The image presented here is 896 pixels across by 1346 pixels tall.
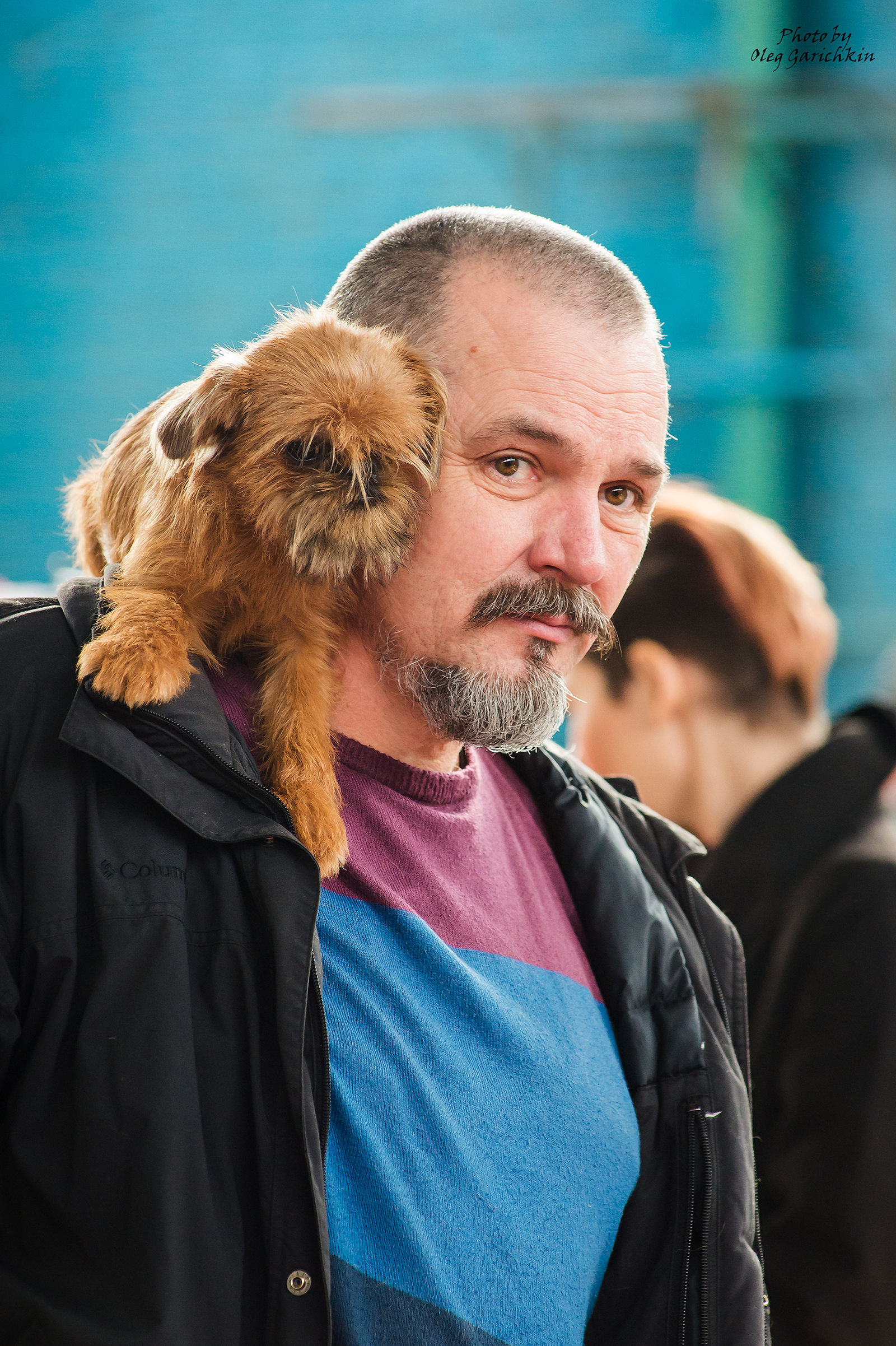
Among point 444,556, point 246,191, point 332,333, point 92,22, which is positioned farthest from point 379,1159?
point 92,22

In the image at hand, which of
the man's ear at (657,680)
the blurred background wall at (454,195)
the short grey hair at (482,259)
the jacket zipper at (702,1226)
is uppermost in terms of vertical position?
the blurred background wall at (454,195)

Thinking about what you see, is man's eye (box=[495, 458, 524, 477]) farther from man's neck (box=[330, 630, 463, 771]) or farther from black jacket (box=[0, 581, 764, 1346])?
black jacket (box=[0, 581, 764, 1346])

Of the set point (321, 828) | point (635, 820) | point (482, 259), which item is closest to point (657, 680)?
point (635, 820)

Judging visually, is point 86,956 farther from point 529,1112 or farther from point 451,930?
point 529,1112

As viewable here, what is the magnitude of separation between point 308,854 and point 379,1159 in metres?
0.37

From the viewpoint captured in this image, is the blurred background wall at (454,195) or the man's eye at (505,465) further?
the blurred background wall at (454,195)

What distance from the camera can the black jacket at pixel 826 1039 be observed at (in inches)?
78.9

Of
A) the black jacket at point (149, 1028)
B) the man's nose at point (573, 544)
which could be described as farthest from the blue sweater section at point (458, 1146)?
the man's nose at point (573, 544)

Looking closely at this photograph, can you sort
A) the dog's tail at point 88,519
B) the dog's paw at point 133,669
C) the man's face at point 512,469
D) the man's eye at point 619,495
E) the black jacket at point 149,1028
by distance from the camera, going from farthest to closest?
the dog's tail at point 88,519, the man's eye at point 619,495, the man's face at point 512,469, the dog's paw at point 133,669, the black jacket at point 149,1028

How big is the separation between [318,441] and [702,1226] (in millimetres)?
1201

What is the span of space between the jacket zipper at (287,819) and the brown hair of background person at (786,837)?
118 centimetres

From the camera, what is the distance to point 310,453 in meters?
1.48

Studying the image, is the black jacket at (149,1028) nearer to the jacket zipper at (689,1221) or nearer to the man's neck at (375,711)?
the man's neck at (375,711)

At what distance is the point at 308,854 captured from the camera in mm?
1241
